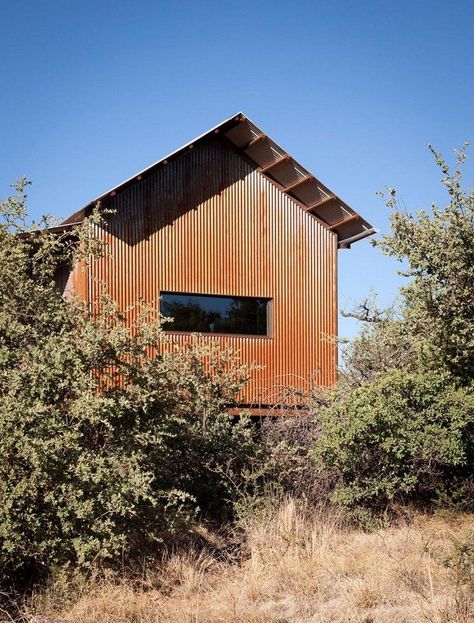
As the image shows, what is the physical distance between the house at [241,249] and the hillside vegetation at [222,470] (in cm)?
342

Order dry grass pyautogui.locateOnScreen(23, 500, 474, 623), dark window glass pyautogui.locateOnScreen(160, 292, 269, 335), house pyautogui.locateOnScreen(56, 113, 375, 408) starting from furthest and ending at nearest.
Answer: dark window glass pyautogui.locateOnScreen(160, 292, 269, 335) → house pyautogui.locateOnScreen(56, 113, 375, 408) → dry grass pyautogui.locateOnScreen(23, 500, 474, 623)

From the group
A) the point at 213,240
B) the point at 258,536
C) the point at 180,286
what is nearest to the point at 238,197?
the point at 213,240

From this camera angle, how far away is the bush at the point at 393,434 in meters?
14.5

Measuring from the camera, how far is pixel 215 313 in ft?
65.4

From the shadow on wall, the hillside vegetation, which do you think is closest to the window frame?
the shadow on wall

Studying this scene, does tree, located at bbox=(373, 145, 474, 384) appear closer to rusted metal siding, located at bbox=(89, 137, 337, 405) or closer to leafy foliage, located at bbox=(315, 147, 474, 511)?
leafy foliage, located at bbox=(315, 147, 474, 511)

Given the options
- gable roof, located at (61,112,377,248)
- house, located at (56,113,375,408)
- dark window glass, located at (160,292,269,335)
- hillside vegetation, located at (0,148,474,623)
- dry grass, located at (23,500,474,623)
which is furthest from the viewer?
gable roof, located at (61,112,377,248)

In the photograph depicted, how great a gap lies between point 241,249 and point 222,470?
729 cm

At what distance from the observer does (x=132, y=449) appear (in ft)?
38.7

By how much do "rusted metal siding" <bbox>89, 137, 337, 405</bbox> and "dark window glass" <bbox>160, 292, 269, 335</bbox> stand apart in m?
0.21

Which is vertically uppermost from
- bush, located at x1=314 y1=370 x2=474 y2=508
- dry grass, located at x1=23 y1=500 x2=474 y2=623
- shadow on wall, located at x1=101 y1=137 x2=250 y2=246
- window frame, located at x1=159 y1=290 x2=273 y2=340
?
shadow on wall, located at x1=101 y1=137 x2=250 y2=246

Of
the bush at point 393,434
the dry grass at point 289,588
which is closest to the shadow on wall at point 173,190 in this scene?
the bush at point 393,434

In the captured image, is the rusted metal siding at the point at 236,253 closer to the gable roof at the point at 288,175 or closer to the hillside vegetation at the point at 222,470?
the gable roof at the point at 288,175

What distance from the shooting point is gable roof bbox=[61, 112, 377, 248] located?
19969 mm
